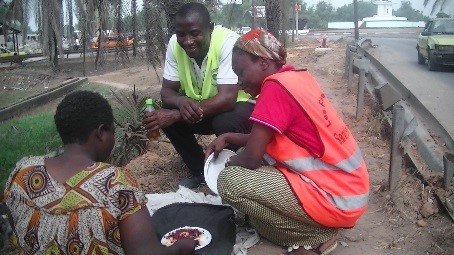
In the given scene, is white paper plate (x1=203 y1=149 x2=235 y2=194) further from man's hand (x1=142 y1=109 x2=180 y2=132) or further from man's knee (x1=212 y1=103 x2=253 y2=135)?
man's hand (x1=142 y1=109 x2=180 y2=132)

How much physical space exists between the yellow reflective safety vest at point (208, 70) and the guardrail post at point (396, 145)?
110cm

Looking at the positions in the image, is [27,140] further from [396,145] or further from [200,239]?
[396,145]

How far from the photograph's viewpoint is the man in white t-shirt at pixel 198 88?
3.58 meters

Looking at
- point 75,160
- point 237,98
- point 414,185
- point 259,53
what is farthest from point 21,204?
point 414,185

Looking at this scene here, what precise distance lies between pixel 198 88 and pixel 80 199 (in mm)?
2173

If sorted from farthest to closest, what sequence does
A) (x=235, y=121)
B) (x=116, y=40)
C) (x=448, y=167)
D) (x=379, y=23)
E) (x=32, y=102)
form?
(x=379, y=23)
(x=32, y=102)
(x=116, y=40)
(x=235, y=121)
(x=448, y=167)

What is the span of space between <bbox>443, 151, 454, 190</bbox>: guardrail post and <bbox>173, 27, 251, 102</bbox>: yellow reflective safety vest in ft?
4.82

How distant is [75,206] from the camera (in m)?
1.89

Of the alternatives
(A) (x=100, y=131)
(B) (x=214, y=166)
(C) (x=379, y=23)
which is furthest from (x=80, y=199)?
(C) (x=379, y=23)

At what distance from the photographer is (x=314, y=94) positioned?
264 cm

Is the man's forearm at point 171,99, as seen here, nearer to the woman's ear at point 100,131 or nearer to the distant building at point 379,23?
the woman's ear at point 100,131

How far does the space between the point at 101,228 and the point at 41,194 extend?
0.26 meters

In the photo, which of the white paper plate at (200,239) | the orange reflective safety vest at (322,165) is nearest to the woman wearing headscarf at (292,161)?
the orange reflective safety vest at (322,165)

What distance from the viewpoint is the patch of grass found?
6.25 meters
